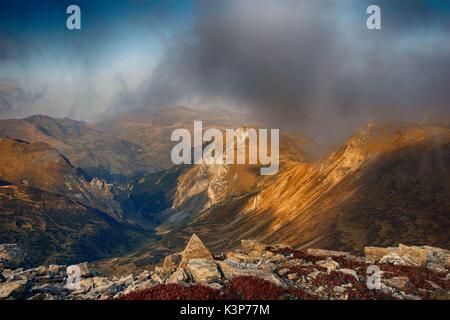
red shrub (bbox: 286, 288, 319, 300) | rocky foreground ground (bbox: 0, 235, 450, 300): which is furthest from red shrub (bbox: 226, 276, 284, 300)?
red shrub (bbox: 286, 288, 319, 300)

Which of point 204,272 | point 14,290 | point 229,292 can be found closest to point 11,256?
A: point 14,290

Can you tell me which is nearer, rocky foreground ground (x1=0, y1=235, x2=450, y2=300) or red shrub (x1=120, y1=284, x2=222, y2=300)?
red shrub (x1=120, y1=284, x2=222, y2=300)

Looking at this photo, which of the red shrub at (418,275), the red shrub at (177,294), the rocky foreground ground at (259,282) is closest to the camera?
the red shrub at (177,294)

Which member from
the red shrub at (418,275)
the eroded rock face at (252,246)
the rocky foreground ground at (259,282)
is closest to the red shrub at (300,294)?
the rocky foreground ground at (259,282)

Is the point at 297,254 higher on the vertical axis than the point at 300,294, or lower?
lower

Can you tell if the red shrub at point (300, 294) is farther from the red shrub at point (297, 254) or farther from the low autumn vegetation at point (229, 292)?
the red shrub at point (297, 254)

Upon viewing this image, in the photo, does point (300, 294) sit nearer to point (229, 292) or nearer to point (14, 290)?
point (229, 292)

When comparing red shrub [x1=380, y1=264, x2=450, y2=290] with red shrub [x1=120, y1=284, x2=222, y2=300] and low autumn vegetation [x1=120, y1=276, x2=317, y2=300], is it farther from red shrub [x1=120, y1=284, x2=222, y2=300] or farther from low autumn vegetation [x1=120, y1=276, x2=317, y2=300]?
red shrub [x1=120, y1=284, x2=222, y2=300]
